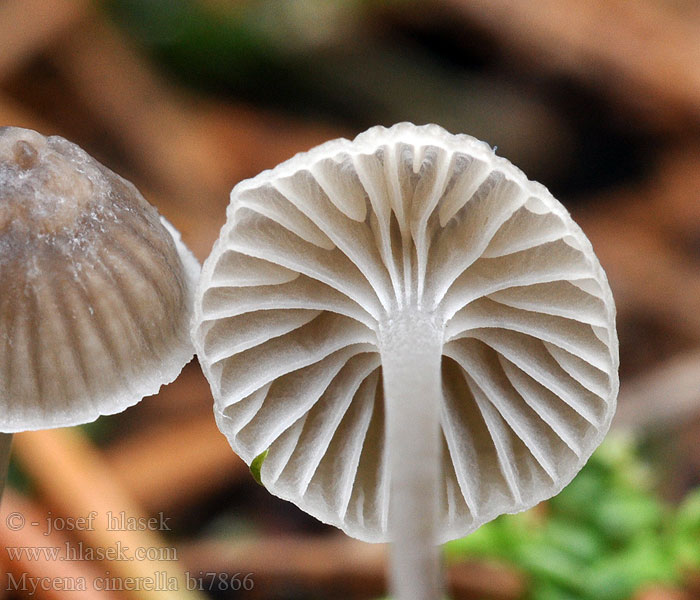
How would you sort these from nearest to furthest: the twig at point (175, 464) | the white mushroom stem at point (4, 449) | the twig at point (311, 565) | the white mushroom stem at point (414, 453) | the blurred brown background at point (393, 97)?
the white mushroom stem at point (414, 453) → the white mushroom stem at point (4, 449) → the twig at point (311, 565) → the twig at point (175, 464) → the blurred brown background at point (393, 97)

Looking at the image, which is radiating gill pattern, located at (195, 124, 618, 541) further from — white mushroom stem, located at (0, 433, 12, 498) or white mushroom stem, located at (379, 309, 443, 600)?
white mushroom stem, located at (0, 433, 12, 498)

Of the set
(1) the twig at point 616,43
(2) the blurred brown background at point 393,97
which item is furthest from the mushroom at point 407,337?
Answer: (1) the twig at point 616,43

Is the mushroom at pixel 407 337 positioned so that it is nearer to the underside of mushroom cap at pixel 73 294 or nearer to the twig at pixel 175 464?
the underside of mushroom cap at pixel 73 294

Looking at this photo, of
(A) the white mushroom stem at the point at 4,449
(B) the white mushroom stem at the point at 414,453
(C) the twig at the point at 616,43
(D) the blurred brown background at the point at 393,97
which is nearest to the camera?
(B) the white mushroom stem at the point at 414,453

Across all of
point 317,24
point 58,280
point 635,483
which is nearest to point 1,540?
point 58,280

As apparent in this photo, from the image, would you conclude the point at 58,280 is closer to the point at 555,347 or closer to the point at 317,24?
the point at 555,347

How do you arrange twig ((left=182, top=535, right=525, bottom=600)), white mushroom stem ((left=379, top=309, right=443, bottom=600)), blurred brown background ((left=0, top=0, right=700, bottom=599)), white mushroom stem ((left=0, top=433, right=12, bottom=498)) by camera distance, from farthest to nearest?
blurred brown background ((left=0, top=0, right=700, bottom=599))
twig ((left=182, top=535, right=525, bottom=600))
white mushroom stem ((left=0, top=433, right=12, bottom=498))
white mushroom stem ((left=379, top=309, right=443, bottom=600))

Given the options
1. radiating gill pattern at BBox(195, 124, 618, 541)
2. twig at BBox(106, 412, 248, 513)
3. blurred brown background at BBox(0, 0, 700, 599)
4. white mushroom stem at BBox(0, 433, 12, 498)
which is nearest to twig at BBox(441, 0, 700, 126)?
blurred brown background at BBox(0, 0, 700, 599)

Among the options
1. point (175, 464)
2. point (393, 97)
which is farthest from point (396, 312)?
point (393, 97)
